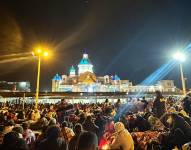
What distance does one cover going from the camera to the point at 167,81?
11769 cm

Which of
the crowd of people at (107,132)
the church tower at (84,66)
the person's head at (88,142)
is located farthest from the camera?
the church tower at (84,66)

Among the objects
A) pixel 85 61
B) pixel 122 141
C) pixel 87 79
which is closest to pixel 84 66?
pixel 85 61

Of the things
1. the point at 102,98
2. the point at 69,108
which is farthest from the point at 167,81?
the point at 69,108

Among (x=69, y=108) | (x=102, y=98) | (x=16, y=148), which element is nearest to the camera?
(x=16, y=148)

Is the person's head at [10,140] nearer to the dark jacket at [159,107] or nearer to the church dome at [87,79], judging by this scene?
the dark jacket at [159,107]

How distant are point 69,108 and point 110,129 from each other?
3.83 metres

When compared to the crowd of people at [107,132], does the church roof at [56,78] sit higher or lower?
higher

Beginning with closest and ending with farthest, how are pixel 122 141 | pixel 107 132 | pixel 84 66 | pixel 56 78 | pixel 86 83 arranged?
pixel 122 141
pixel 107 132
pixel 86 83
pixel 56 78
pixel 84 66

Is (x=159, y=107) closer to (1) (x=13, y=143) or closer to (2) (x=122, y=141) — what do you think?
(2) (x=122, y=141)

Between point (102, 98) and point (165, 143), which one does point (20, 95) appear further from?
point (165, 143)

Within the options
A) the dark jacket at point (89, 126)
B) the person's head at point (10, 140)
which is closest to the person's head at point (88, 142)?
the person's head at point (10, 140)

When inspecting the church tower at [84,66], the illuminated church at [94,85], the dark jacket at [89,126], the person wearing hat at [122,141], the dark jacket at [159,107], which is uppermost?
the church tower at [84,66]

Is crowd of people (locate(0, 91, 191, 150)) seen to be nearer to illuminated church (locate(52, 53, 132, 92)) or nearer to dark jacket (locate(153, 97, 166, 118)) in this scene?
dark jacket (locate(153, 97, 166, 118))

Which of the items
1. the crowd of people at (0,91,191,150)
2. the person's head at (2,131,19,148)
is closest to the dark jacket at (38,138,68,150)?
the crowd of people at (0,91,191,150)
